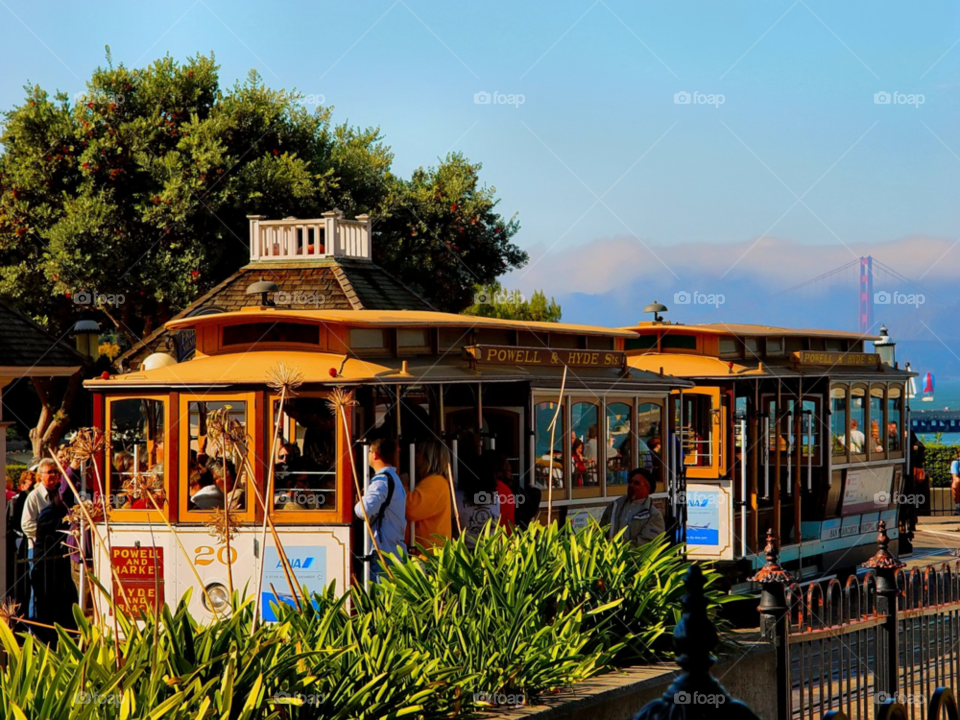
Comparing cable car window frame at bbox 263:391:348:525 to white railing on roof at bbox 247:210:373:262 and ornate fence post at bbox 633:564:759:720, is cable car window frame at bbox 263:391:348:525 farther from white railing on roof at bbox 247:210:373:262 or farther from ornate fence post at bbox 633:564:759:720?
white railing on roof at bbox 247:210:373:262

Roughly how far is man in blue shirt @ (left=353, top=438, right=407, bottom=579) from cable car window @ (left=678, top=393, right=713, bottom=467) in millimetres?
7464

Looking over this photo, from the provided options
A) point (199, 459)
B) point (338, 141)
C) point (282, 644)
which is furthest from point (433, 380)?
point (338, 141)

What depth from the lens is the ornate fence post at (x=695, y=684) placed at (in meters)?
3.15

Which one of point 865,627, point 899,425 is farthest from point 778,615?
point 899,425

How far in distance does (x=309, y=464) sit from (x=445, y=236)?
24.3 meters

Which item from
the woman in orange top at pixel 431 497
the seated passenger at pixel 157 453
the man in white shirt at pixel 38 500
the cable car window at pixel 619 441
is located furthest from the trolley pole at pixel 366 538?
the cable car window at pixel 619 441

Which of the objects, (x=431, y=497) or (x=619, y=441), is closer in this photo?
(x=431, y=497)

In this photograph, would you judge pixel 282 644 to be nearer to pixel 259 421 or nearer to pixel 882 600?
pixel 882 600

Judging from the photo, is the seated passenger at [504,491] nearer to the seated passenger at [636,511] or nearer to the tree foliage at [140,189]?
the seated passenger at [636,511]

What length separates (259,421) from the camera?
1084 centimetres

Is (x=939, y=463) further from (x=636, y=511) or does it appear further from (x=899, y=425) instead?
(x=636, y=511)

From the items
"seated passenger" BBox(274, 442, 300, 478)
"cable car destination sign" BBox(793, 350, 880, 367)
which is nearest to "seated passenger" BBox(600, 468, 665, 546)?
"seated passenger" BBox(274, 442, 300, 478)

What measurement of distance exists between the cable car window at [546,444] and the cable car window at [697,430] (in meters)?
4.21

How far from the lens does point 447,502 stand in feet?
34.2
